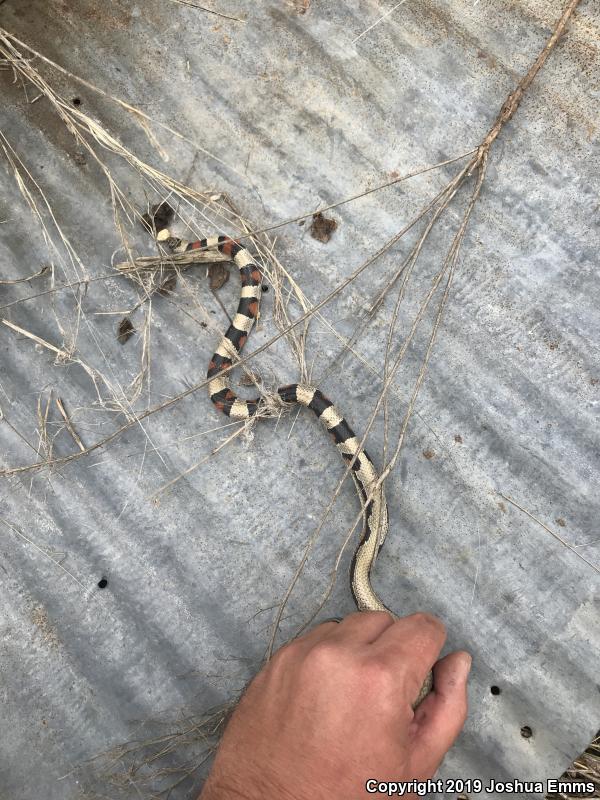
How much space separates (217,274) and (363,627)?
1845 mm

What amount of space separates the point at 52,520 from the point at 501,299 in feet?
8.29

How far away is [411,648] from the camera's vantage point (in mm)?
2027

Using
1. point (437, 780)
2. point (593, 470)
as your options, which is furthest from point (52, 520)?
point (593, 470)

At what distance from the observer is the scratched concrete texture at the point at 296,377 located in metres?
2.68

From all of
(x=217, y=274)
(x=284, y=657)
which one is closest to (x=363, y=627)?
(x=284, y=657)

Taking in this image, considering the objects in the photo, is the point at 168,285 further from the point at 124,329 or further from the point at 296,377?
the point at 296,377

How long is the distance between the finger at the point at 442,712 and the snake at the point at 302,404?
18.0 inches

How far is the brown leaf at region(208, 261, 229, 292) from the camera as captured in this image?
9.62ft

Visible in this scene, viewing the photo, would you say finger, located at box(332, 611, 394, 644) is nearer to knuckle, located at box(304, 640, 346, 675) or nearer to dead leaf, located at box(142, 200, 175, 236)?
knuckle, located at box(304, 640, 346, 675)

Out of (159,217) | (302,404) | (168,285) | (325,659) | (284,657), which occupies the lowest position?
(284,657)

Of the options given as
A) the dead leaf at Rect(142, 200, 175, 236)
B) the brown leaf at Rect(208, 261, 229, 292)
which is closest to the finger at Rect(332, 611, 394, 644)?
the brown leaf at Rect(208, 261, 229, 292)

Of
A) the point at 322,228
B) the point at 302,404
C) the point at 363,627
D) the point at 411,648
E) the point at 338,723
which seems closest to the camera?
the point at 338,723

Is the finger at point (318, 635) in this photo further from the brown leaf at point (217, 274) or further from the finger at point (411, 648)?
the brown leaf at point (217, 274)

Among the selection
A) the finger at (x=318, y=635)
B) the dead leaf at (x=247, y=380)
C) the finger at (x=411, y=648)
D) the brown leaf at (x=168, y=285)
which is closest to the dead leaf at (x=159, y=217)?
the brown leaf at (x=168, y=285)
